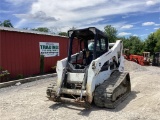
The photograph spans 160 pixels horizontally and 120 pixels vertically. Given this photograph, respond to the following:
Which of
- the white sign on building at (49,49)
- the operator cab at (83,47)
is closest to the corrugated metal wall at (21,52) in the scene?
the white sign on building at (49,49)

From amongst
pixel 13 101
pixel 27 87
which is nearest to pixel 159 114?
pixel 13 101

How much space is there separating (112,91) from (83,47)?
2.42 metres

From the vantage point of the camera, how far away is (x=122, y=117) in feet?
20.2

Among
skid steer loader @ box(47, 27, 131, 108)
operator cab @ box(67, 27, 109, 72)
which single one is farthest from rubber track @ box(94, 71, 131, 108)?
operator cab @ box(67, 27, 109, 72)

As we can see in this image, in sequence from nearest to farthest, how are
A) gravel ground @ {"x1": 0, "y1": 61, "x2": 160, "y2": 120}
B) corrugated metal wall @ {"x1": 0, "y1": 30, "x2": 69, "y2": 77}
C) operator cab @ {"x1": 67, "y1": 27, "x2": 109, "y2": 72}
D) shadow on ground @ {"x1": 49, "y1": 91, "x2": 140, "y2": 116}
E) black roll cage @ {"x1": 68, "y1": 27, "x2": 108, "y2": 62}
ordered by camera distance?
1. gravel ground @ {"x1": 0, "y1": 61, "x2": 160, "y2": 120}
2. shadow on ground @ {"x1": 49, "y1": 91, "x2": 140, "y2": 116}
3. black roll cage @ {"x1": 68, "y1": 27, "x2": 108, "y2": 62}
4. operator cab @ {"x1": 67, "y1": 27, "x2": 109, "y2": 72}
5. corrugated metal wall @ {"x1": 0, "y1": 30, "x2": 69, "y2": 77}

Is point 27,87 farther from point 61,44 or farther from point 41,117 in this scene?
point 61,44

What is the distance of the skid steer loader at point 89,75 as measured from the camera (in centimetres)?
684

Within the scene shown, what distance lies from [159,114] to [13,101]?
4.66 m

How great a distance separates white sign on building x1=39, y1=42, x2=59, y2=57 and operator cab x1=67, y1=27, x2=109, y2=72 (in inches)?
293

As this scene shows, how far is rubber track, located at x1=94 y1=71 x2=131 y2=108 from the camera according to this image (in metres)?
6.76

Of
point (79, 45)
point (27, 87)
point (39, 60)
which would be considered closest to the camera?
point (79, 45)

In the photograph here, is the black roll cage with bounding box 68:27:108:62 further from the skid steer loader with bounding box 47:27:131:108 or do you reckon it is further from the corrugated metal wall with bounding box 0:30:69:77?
the corrugated metal wall with bounding box 0:30:69:77

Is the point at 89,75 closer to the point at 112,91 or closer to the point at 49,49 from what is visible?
the point at 112,91

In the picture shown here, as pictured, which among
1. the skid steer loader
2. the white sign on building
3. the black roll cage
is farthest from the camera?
the white sign on building
